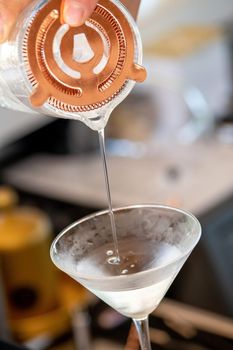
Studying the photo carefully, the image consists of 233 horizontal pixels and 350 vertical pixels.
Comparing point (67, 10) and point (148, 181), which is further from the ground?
point (67, 10)

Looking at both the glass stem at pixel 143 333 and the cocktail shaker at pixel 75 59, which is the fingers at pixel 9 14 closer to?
the cocktail shaker at pixel 75 59

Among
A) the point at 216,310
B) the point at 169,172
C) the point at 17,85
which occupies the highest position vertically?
the point at 17,85

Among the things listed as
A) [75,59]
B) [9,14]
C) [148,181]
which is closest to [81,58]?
[75,59]

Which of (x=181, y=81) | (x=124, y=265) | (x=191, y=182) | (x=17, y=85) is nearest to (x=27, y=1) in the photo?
(x=17, y=85)

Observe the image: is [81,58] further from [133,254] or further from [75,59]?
[133,254]

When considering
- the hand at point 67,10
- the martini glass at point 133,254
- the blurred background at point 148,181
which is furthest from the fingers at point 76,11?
the blurred background at point 148,181

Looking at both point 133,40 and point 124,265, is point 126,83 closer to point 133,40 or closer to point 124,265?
point 133,40
